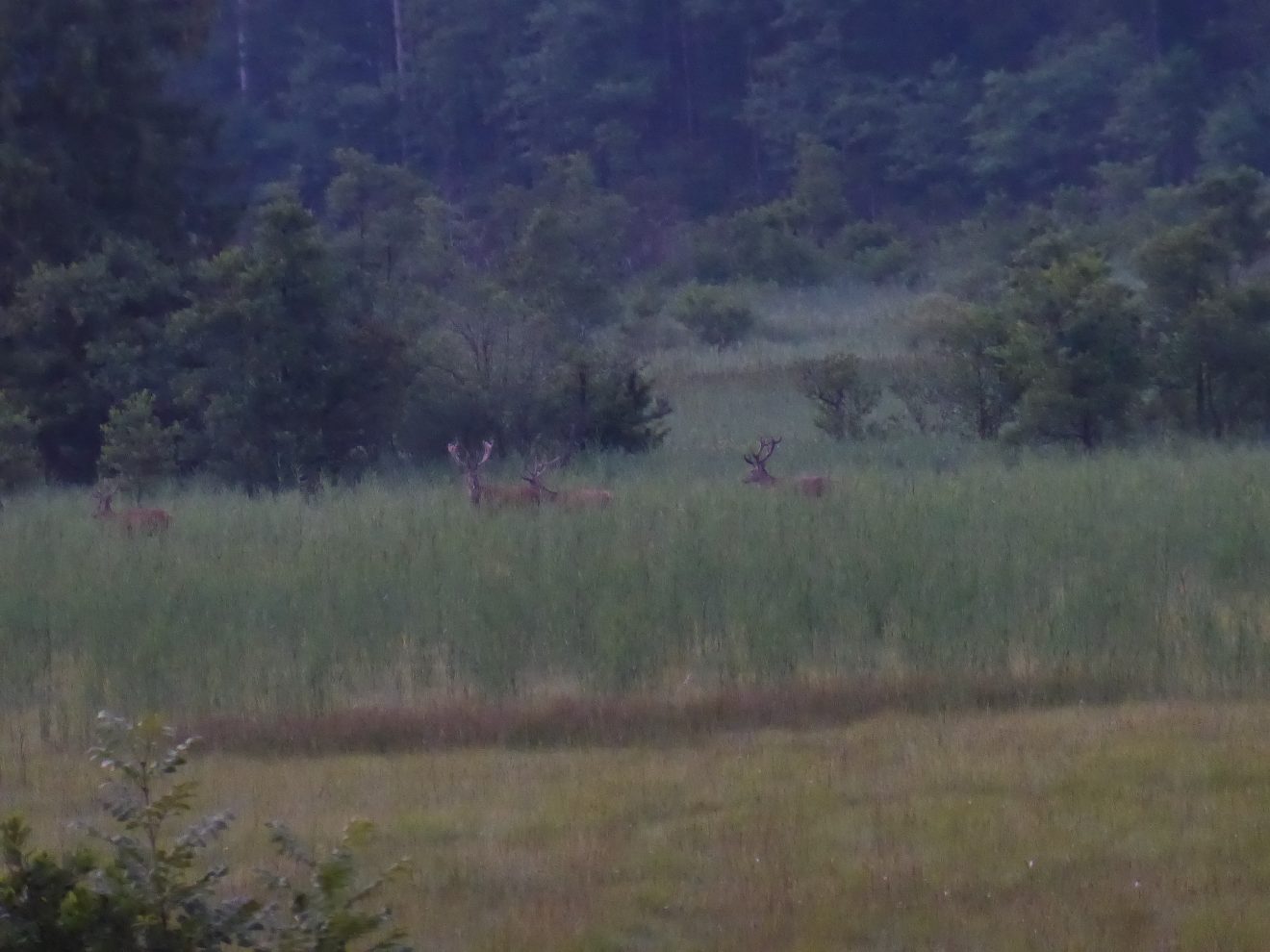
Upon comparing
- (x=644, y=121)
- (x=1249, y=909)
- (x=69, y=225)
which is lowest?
(x=1249, y=909)

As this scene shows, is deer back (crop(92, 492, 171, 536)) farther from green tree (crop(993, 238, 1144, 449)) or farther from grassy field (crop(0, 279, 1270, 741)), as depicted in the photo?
green tree (crop(993, 238, 1144, 449))

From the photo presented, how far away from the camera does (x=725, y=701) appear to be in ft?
30.9

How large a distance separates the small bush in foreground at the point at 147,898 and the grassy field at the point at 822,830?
1.67 metres

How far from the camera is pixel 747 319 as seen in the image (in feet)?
110

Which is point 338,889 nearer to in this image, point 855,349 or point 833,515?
point 833,515

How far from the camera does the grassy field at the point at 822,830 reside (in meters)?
6.51

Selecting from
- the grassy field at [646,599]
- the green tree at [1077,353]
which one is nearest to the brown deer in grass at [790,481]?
the grassy field at [646,599]

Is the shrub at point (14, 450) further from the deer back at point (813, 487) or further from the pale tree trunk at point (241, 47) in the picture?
the pale tree trunk at point (241, 47)

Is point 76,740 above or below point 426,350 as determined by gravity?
below

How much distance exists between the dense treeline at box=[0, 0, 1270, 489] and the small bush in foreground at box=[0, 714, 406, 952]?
1549 centimetres

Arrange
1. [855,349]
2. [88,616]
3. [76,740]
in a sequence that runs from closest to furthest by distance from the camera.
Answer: [76,740]
[88,616]
[855,349]

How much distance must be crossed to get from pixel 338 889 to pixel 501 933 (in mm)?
1788

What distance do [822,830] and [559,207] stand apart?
3414cm

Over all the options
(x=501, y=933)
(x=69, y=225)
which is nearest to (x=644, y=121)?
(x=69, y=225)
